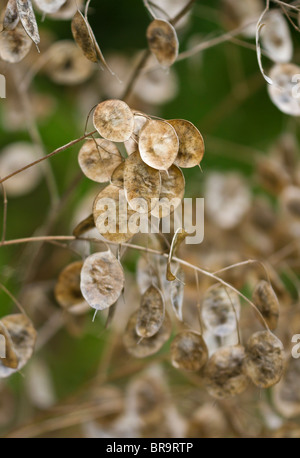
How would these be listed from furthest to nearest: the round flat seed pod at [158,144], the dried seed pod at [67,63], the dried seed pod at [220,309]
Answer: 1. the dried seed pod at [67,63]
2. the dried seed pod at [220,309]
3. the round flat seed pod at [158,144]

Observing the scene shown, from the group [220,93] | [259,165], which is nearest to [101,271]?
[259,165]

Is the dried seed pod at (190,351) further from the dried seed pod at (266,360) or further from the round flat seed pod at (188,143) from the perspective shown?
the round flat seed pod at (188,143)

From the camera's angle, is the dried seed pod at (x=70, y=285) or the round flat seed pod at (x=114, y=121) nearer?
the round flat seed pod at (x=114, y=121)

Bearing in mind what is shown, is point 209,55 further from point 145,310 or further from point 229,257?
point 145,310

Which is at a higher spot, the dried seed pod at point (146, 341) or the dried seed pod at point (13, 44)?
the dried seed pod at point (13, 44)

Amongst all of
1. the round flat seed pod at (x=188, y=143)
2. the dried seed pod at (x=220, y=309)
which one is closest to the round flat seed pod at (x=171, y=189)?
the round flat seed pod at (x=188, y=143)
